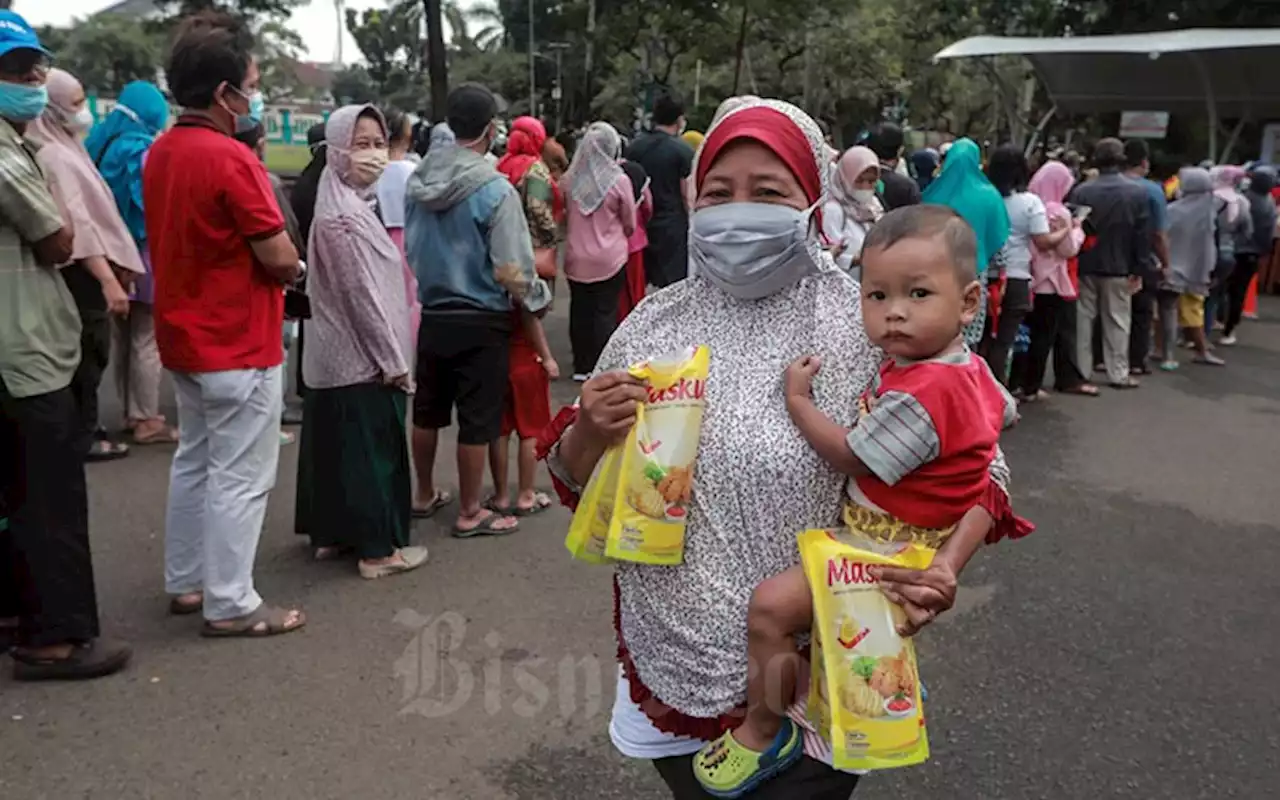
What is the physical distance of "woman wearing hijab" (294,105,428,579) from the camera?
419cm

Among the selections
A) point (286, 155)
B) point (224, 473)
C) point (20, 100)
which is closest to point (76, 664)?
point (224, 473)

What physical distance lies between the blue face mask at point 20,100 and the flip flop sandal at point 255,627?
1864 mm

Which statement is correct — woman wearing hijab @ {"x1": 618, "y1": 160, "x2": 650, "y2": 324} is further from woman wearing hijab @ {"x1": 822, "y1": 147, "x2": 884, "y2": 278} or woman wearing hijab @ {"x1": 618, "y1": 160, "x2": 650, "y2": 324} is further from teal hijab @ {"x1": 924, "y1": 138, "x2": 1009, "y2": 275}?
teal hijab @ {"x1": 924, "y1": 138, "x2": 1009, "y2": 275}

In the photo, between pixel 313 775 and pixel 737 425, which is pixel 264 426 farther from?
pixel 737 425

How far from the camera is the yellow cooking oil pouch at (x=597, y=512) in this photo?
180 centimetres

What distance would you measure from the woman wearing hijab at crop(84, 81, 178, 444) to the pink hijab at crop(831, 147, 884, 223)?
161 inches

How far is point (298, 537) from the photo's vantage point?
201 inches

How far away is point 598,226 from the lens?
7.48m

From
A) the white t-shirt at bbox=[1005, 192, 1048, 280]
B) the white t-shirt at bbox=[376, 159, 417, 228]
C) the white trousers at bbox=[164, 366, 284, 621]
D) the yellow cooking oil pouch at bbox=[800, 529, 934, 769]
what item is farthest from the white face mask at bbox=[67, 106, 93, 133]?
the white t-shirt at bbox=[1005, 192, 1048, 280]

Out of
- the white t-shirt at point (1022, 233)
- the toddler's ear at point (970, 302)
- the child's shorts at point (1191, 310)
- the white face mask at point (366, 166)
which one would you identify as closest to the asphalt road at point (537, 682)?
the white face mask at point (366, 166)

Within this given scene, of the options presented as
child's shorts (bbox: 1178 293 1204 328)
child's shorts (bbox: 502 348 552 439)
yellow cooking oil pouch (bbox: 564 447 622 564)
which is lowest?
child's shorts (bbox: 1178 293 1204 328)

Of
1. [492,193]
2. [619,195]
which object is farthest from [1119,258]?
[492,193]

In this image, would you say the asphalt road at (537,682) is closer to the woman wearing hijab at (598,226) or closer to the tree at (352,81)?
the woman wearing hijab at (598,226)

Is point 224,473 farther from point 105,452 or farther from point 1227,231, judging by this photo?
point 1227,231
